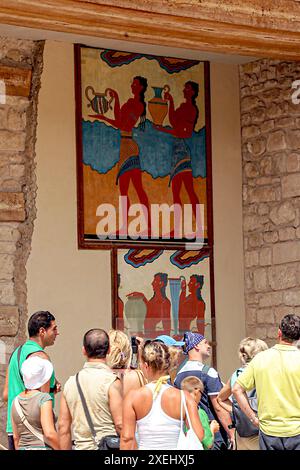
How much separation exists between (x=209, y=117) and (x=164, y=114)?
0.59 metres

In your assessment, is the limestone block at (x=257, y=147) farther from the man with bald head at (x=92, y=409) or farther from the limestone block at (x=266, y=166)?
the man with bald head at (x=92, y=409)

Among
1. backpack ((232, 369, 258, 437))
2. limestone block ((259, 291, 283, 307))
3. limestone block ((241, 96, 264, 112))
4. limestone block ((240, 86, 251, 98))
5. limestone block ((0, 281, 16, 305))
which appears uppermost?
limestone block ((240, 86, 251, 98))

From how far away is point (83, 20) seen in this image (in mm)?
9492

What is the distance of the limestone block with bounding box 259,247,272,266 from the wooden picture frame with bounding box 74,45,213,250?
1.93ft

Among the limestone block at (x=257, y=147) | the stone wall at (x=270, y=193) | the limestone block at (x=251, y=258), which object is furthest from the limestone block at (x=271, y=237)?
the limestone block at (x=257, y=147)

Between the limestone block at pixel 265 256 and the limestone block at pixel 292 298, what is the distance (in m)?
0.47

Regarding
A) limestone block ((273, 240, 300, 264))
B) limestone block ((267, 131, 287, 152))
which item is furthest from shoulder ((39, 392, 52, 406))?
limestone block ((267, 131, 287, 152))

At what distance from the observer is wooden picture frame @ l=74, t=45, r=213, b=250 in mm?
11109

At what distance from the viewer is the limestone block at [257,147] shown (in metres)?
11.8

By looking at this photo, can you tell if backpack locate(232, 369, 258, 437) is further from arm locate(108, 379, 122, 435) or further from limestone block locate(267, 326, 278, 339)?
limestone block locate(267, 326, 278, 339)

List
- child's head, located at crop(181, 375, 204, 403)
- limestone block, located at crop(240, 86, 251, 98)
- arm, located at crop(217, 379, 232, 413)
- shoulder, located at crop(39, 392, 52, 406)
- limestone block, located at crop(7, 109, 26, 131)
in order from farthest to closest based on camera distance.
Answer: limestone block, located at crop(240, 86, 251, 98), limestone block, located at crop(7, 109, 26, 131), arm, located at crop(217, 379, 232, 413), child's head, located at crop(181, 375, 204, 403), shoulder, located at crop(39, 392, 52, 406)

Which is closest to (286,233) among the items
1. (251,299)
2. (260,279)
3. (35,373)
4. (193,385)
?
(260,279)
